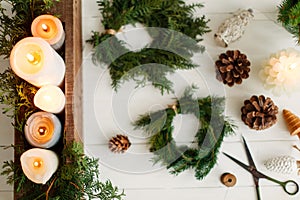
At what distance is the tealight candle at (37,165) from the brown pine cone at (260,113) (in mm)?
524

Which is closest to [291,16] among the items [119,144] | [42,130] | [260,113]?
[260,113]

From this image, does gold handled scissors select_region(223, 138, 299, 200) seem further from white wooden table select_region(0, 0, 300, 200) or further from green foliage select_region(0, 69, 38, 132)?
green foliage select_region(0, 69, 38, 132)

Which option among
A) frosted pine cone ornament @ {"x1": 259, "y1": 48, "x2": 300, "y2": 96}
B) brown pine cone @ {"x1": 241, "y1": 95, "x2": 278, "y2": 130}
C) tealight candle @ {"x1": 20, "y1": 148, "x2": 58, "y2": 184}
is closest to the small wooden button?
brown pine cone @ {"x1": 241, "y1": 95, "x2": 278, "y2": 130}

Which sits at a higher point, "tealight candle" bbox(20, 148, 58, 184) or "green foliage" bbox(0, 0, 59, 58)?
"green foliage" bbox(0, 0, 59, 58)

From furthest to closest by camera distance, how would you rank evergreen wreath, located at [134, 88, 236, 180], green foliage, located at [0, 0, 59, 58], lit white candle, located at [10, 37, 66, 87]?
evergreen wreath, located at [134, 88, 236, 180] → green foliage, located at [0, 0, 59, 58] → lit white candle, located at [10, 37, 66, 87]

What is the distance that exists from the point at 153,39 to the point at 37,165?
0.47 metres

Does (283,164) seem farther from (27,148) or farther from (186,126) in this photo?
(27,148)

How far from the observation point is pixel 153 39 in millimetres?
1213

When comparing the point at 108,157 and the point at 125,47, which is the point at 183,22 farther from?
the point at 108,157

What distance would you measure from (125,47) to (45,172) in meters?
0.41

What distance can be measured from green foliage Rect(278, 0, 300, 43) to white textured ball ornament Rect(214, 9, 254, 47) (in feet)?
0.29

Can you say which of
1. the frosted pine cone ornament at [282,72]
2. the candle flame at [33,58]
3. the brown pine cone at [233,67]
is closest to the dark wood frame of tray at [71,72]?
the candle flame at [33,58]

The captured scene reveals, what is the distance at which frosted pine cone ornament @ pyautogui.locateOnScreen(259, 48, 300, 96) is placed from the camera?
3.77 feet

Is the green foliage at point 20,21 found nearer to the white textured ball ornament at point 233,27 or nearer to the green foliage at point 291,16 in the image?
the white textured ball ornament at point 233,27
